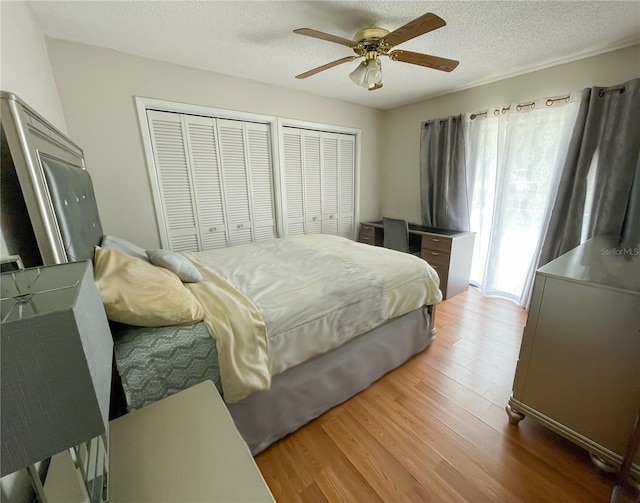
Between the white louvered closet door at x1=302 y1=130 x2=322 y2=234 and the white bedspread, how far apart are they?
4.08ft

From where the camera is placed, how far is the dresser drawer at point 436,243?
2.95 m

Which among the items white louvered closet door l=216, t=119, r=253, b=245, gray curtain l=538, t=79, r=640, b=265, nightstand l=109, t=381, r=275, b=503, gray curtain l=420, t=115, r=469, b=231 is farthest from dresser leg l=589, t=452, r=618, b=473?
white louvered closet door l=216, t=119, r=253, b=245

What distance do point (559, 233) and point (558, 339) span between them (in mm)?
1721

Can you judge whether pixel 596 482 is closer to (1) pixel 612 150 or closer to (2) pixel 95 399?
(2) pixel 95 399

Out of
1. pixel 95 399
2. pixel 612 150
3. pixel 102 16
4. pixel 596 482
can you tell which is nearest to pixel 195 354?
pixel 95 399

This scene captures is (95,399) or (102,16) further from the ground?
(102,16)

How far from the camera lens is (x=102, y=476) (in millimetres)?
650

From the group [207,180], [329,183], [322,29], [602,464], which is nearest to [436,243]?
[329,183]

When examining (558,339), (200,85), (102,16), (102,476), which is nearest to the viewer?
(102,476)

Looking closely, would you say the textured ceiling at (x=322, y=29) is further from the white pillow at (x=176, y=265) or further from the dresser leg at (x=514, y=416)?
the dresser leg at (x=514, y=416)

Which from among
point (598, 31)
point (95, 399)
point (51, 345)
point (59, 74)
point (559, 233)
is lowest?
point (559, 233)

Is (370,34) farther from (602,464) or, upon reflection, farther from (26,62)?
(602,464)

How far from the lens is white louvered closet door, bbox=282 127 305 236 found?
3232mm

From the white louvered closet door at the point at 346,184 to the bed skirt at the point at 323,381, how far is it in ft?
7.05
